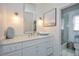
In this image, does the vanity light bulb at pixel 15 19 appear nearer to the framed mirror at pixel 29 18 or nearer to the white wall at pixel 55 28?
the framed mirror at pixel 29 18

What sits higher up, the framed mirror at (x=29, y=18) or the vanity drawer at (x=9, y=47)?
the framed mirror at (x=29, y=18)

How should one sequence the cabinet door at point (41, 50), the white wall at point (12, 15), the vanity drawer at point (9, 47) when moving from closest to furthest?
the vanity drawer at point (9, 47), the white wall at point (12, 15), the cabinet door at point (41, 50)

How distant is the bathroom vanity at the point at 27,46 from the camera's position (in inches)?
62.2

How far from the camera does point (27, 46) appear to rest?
170cm

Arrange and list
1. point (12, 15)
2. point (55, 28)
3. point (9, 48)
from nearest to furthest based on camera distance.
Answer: point (9, 48) < point (12, 15) < point (55, 28)

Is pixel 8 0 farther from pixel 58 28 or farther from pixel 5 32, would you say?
pixel 58 28

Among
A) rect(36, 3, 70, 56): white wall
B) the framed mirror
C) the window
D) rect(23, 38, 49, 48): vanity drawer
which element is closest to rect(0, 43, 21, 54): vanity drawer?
rect(23, 38, 49, 48): vanity drawer

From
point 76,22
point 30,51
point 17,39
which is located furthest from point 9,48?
point 76,22

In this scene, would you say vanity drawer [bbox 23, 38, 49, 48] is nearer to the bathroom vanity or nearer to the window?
the bathroom vanity

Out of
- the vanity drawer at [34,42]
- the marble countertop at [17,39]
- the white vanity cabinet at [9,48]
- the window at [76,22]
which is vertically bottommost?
the white vanity cabinet at [9,48]

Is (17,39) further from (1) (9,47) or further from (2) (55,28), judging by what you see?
(2) (55,28)

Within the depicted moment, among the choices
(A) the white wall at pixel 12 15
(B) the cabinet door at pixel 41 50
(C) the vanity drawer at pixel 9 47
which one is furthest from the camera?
(B) the cabinet door at pixel 41 50

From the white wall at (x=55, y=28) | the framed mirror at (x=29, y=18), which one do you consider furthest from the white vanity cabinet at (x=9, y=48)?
the white wall at (x=55, y=28)

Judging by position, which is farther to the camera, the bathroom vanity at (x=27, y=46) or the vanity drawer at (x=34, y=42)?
the vanity drawer at (x=34, y=42)
